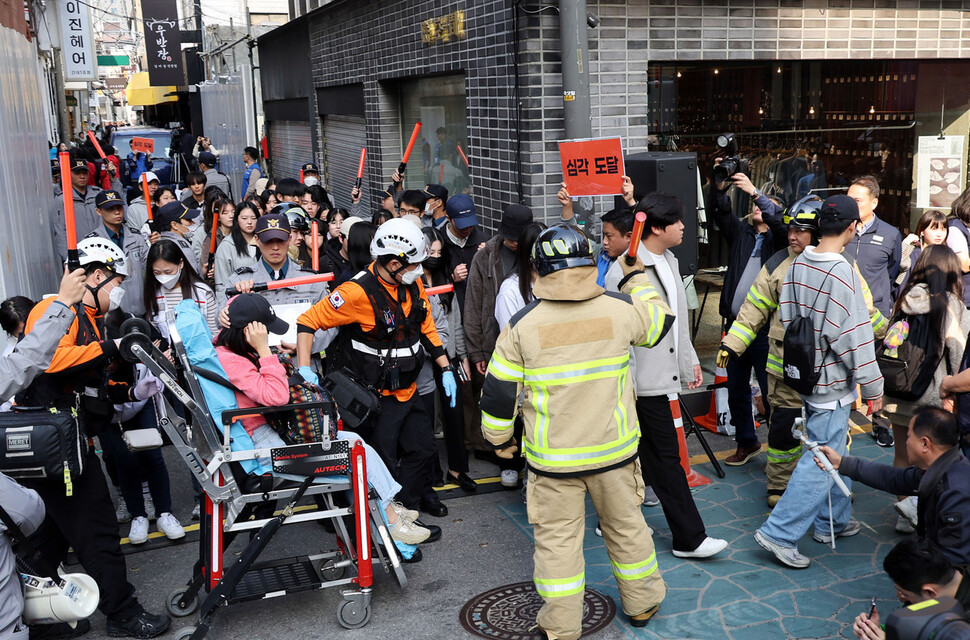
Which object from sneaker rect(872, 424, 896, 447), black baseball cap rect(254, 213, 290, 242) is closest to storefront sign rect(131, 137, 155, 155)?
black baseball cap rect(254, 213, 290, 242)

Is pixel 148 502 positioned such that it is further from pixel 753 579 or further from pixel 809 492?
pixel 809 492

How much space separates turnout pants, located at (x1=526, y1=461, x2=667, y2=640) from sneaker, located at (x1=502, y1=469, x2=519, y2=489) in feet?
6.62

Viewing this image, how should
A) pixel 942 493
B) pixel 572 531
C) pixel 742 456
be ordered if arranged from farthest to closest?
pixel 742 456
pixel 572 531
pixel 942 493

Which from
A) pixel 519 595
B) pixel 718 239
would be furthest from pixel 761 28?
pixel 519 595

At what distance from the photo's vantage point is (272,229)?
6.36 metres

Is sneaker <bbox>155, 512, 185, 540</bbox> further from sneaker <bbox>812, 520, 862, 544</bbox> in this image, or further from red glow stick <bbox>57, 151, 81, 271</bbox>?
sneaker <bbox>812, 520, 862, 544</bbox>

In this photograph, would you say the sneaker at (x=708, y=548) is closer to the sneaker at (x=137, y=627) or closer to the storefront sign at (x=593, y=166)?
the storefront sign at (x=593, y=166)

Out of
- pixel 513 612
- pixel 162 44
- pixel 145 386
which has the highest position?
pixel 162 44

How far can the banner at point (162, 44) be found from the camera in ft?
90.6

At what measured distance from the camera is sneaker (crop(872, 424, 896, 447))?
6.70 m

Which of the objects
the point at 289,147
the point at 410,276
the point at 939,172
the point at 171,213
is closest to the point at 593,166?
the point at 410,276

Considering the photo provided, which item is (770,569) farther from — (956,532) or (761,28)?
(761,28)

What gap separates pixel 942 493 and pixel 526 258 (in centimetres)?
272

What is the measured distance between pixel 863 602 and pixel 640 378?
1637mm
